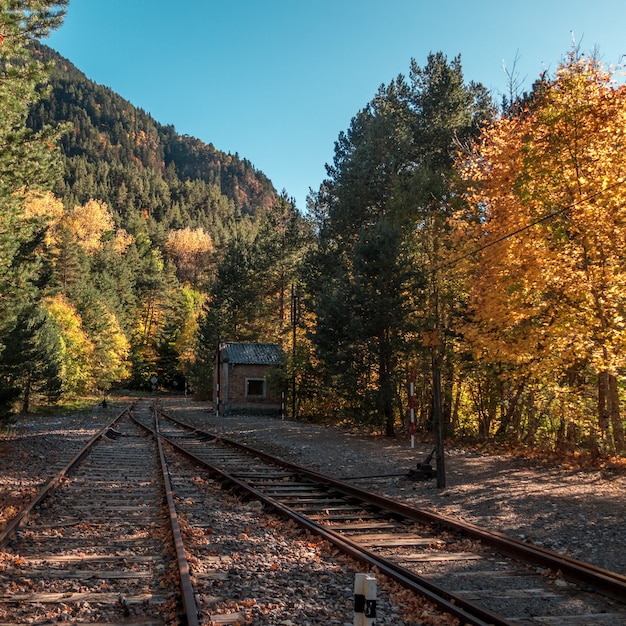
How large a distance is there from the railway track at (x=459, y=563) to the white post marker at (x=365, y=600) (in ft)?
4.46

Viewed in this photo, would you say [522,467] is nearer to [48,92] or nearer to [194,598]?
[194,598]

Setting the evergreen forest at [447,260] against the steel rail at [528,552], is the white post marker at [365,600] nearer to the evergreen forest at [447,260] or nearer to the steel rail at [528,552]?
the steel rail at [528,552]

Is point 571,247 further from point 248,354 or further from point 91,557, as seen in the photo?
point 248,354

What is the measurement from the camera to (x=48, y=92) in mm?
12758

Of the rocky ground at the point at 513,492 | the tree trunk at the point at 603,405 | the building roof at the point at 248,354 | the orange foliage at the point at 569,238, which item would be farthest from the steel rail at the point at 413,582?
the building roof at the point at 248,354

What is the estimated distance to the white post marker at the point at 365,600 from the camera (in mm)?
3160

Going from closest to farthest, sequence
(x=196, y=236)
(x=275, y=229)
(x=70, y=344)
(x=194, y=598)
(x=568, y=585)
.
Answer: (x=194, y=598) → (x=568, y=585) → (x=70, y=344) → (x=275, y=229) → (x=196, y=236)

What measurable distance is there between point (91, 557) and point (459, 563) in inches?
146

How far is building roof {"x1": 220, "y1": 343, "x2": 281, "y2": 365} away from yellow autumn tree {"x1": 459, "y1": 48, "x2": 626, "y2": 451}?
25742 mm

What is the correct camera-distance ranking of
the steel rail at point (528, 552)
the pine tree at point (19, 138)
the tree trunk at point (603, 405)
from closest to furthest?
the steel rail at point (528, 552) < the pine tree at point (19, 138) < the tree trunk at point (603, 405)

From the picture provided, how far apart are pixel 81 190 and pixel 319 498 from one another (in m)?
120

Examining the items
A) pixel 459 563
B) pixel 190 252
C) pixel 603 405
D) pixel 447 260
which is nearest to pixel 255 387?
pixel 447 260

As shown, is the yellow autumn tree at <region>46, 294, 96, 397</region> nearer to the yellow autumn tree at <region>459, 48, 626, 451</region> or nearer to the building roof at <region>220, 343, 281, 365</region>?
the building roof at <region>220, 343, 281, 365</region>

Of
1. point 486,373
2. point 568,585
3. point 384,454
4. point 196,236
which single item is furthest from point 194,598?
point 196,236
